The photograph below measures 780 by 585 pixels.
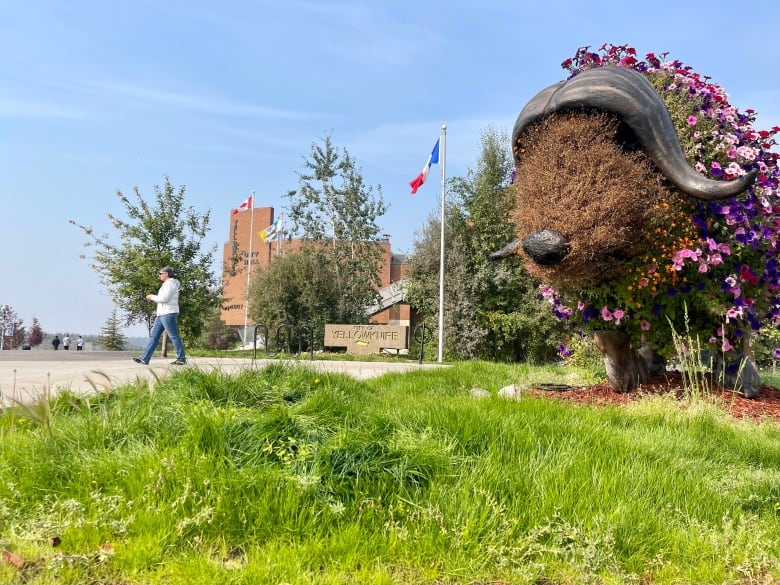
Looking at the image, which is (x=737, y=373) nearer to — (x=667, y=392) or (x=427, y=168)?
(x=667, y=392)

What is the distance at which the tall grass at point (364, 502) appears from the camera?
1.97 metres

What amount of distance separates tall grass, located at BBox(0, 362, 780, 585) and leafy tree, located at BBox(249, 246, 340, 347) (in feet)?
61.7

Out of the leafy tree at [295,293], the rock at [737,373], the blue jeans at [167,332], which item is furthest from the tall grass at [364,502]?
the leafy tree at [295,293]

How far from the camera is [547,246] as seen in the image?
4.86m

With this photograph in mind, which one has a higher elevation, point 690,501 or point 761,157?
point 761,157

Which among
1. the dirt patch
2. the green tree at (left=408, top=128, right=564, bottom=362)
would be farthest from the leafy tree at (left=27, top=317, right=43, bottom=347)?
the dirt patch

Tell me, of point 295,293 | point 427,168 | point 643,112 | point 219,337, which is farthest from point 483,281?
point 219,337

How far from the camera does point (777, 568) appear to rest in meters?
2.14

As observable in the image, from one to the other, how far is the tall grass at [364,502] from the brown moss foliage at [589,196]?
7.00ft

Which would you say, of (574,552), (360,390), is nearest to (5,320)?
(360,390)

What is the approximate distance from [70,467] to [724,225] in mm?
→ 5862

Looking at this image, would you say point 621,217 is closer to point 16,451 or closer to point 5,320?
point 16,451

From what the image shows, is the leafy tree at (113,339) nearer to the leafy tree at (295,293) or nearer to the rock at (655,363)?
the leafy tree at (295,293)

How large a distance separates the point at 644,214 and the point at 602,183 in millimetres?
513
